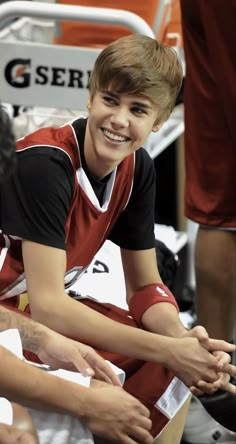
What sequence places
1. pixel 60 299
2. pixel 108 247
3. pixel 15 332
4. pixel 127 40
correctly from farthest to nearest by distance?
pixel 108 247 < pixel 127 40 < pixel 60 299 < pixel 15 332

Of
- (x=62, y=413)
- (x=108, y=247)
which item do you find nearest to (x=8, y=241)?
(x=62, y=413)

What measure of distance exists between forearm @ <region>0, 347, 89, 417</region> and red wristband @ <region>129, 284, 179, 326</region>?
15.4 inches

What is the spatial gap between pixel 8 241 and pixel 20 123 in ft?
3.17

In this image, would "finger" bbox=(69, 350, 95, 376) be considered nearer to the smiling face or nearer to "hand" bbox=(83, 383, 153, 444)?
"hand" bbox=(83, 383, 153, 444)

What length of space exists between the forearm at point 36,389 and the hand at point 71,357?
0.09 m

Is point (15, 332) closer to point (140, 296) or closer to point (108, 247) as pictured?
point (140, 296)

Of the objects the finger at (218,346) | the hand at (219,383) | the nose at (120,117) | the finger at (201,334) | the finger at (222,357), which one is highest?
the nose at (120,117)

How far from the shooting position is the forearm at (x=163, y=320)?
1754 mm

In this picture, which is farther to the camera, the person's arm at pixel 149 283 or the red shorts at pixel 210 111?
the red shorts at pixel 210 111

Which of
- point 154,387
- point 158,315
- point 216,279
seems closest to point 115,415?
point 154,387

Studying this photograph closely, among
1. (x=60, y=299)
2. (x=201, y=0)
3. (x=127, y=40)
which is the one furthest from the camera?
(x=201, y=0)

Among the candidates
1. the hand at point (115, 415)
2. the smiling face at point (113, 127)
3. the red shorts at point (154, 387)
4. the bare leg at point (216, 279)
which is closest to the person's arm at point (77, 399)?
the hand at point (115, 415)

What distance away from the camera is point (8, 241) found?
5.69 ft

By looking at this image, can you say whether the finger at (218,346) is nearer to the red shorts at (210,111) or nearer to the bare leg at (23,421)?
the bare leg at (23,421)
